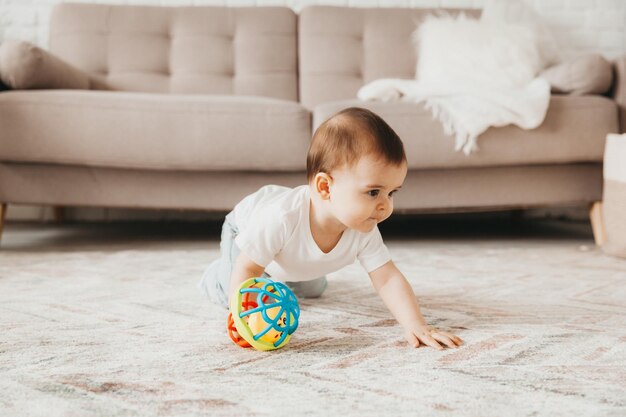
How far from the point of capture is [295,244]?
114 cm

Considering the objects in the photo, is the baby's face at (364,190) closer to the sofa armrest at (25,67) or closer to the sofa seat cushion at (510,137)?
the sofa seat cushion at (510,137)

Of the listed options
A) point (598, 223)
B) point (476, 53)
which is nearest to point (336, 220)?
point (598, 223)

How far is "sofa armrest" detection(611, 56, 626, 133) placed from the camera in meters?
2.08

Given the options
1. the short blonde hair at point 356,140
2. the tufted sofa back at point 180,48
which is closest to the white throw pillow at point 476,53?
the tufted sofa back at point 180,48

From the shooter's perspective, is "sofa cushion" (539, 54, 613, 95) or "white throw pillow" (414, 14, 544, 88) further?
"white throw pillow" (414, 14, 544, 88)

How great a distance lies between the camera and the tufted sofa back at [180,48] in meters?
2.62

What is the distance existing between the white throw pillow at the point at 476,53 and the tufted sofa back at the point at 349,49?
10cm

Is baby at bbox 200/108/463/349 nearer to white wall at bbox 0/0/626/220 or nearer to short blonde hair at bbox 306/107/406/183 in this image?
short blonde hair at bbox 306/107/406/183

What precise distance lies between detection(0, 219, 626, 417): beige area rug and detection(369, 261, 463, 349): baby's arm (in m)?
0.03

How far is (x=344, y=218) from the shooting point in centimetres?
104

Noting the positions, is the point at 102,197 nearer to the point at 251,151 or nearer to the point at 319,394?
the point at 251,151

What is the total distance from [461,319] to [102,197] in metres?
1.29

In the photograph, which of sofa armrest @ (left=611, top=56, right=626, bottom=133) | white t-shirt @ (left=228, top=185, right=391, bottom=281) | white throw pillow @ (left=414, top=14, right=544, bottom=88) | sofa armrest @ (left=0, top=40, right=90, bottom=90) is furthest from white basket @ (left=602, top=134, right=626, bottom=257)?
sofa armrest @ (left=0, top=40, right=90, bottom=90)

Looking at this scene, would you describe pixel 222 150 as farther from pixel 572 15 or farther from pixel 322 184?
pixel 572 15
